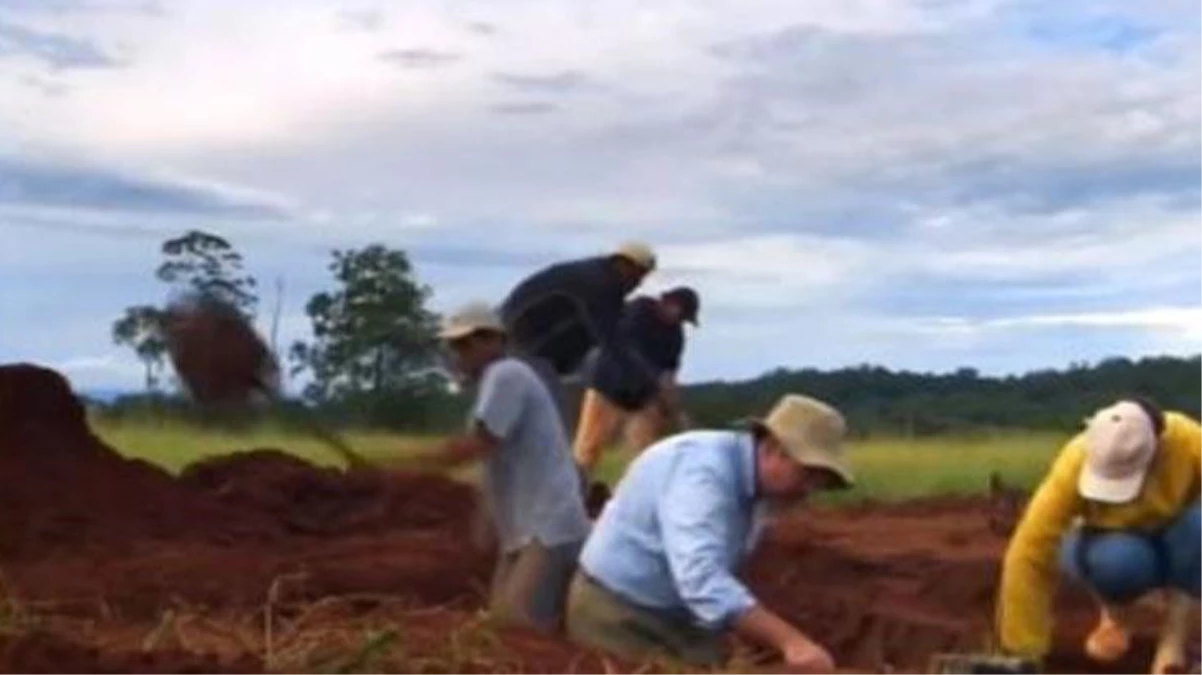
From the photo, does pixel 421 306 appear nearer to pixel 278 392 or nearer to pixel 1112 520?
pixel 278 392

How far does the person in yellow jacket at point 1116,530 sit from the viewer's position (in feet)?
30.6

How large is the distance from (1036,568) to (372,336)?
44.3 ft

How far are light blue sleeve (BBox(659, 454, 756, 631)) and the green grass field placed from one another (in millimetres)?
8931

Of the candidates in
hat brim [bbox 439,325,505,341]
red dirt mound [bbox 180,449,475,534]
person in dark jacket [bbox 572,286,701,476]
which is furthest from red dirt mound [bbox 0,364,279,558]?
hat brim [bbox 439,325,505,341]

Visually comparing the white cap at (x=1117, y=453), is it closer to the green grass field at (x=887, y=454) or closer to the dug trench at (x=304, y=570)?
the dug trench at (x=304, y=570)

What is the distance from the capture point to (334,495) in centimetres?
1777

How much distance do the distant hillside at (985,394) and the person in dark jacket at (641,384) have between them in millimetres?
7570

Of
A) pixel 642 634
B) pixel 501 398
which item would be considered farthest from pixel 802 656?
pixel 501 398

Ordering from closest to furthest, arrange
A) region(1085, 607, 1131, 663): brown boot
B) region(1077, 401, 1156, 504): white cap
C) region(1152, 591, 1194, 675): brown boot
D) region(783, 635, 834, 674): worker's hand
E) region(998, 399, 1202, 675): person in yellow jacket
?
region(783, 635, 834, 674): worker's hand, region(1077, 401, 1156, 504): white cap, region(998, 399, 1202, 675): person in yellow jacket, region(1152, 591, 1194, 675): brown boot, region(1085, 607, 1131, 663): brown boot

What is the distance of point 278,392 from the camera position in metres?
13.0

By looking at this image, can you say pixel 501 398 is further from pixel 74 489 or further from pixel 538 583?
pixel 74 489

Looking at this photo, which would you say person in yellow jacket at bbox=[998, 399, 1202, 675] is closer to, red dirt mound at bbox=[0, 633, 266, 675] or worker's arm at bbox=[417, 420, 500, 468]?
worker's arm at bbox=[417, 420, 500, 468]

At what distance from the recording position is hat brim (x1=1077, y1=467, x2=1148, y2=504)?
9383mm

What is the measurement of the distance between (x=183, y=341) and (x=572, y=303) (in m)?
2.71
